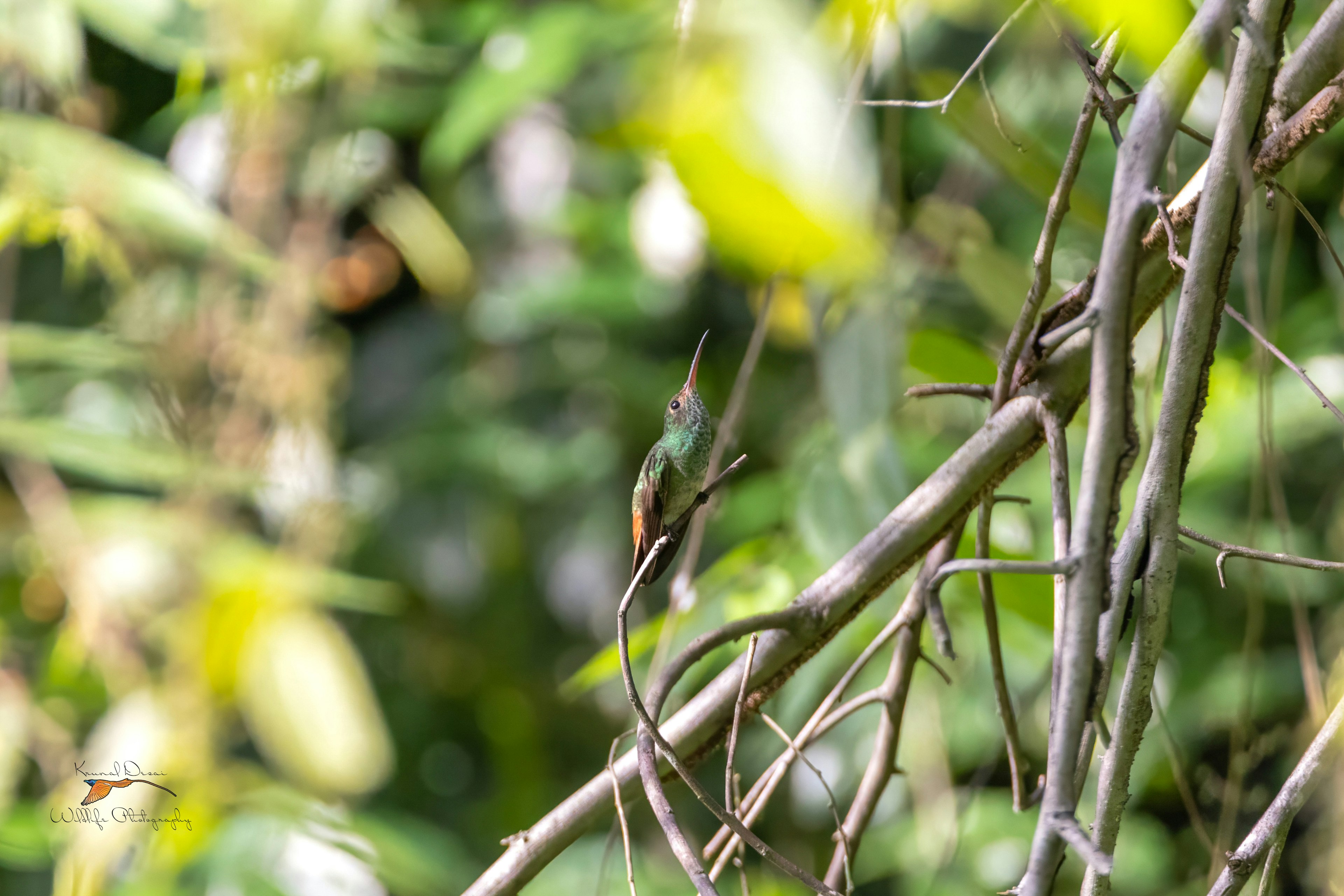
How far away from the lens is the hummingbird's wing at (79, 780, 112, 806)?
5.94 feet

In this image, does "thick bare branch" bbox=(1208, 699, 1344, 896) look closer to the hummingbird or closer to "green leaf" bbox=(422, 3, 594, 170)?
the hummingbird

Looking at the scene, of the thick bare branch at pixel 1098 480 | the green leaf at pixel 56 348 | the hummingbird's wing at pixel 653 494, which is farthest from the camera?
the green leaf at pixel 56 348

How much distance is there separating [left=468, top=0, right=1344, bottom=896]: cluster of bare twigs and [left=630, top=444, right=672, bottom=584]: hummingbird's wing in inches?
7.1

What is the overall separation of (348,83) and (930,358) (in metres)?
2.00

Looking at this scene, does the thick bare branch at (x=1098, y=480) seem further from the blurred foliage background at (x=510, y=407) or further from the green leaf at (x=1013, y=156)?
the green leaf at (x=1013, y=156)

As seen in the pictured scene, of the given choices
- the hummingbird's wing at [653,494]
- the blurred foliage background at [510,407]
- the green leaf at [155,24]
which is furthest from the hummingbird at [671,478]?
the green leaf at [155,24]

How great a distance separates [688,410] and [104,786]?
134 centimetres

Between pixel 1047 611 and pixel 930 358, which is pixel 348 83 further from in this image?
pixel 1047 611

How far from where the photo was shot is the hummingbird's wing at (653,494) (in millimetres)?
1134

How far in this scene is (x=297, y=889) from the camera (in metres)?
1.71

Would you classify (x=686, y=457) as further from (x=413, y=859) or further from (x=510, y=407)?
(x=510, y=407)

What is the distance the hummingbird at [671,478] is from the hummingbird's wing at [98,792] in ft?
3.98

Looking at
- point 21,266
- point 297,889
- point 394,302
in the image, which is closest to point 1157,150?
point 297,889

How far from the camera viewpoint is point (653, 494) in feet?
3.74
